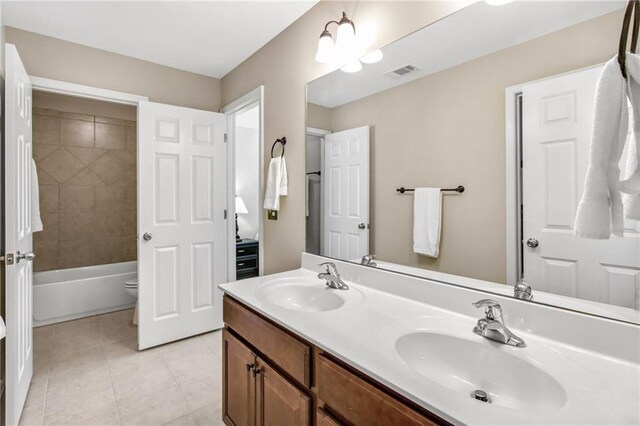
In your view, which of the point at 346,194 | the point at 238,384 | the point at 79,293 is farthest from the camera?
the point at 79,293

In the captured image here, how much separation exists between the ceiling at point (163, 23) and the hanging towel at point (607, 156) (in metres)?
1.61

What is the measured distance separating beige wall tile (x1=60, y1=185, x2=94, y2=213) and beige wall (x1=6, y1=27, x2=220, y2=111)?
5.73 ft

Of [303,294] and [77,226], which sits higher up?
[77,226]

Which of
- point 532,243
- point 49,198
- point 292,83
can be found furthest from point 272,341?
point 49,198

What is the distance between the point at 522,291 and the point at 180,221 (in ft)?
8.07

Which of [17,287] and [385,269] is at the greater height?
[385,269]

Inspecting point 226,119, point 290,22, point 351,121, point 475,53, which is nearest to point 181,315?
point 226,119

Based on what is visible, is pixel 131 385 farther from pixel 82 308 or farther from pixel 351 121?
pixel 351 121

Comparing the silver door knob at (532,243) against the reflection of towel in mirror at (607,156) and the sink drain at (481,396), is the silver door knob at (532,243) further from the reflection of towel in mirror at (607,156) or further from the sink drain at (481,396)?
the sink drain at (481,396)

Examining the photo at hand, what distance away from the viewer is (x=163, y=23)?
6.82ft

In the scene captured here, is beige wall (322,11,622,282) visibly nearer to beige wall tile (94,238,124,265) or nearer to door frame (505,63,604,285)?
door frame (505,63,604,285)

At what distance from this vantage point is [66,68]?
229cm

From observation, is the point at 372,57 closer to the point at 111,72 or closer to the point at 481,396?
the point at 481,396

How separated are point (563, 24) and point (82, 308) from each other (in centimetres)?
418
